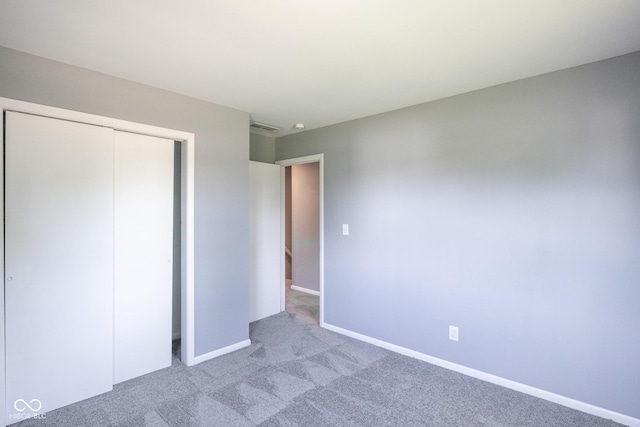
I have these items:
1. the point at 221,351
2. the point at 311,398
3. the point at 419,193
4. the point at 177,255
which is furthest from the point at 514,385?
the point at 177,255

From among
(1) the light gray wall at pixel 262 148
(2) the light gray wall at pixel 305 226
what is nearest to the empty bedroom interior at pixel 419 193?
(1) the light gray wall at pixel 262 148

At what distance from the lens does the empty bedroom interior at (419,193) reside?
208 cm

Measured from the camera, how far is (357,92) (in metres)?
2.79

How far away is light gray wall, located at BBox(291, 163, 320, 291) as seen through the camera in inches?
219

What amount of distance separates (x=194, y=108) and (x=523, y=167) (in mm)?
2798

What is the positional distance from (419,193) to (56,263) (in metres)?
2.95

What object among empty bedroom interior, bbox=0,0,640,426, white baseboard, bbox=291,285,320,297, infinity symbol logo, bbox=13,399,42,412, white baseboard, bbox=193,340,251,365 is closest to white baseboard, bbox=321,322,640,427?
empty bedroom interior, bbox=0,0,640,426

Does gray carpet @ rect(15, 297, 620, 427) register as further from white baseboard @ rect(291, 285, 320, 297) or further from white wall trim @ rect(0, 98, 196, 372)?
white baseboard @ rect(291, 285, 320, 297)

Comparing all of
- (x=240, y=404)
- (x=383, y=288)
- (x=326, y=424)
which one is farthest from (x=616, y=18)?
(x=240, y=404)

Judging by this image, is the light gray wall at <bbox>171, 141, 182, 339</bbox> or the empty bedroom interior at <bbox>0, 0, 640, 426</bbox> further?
the light gray wall at <bbox>171, 141, 182, 339</bbox>

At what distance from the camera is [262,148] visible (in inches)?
171

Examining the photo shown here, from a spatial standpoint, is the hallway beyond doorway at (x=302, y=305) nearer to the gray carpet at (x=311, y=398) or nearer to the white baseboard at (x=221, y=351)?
the white baseboard at (x=221, y=351)

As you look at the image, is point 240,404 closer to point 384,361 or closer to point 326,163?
point 384,361

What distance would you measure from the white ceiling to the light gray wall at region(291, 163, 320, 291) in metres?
2.95
